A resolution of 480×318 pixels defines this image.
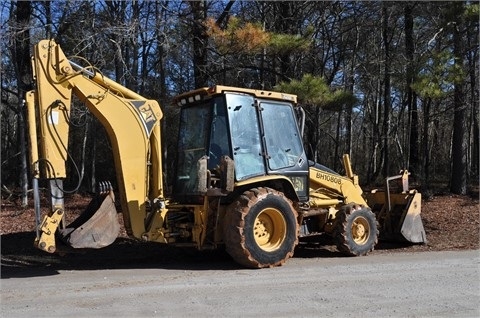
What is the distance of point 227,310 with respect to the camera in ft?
19.5

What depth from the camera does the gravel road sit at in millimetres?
5941

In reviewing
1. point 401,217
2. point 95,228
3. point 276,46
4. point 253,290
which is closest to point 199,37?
point 276,46

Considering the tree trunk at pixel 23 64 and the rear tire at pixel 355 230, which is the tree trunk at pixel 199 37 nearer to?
the tree trunk at pixel 23 64

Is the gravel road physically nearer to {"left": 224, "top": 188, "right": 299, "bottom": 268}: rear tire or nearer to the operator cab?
{"left": 224, "top": 188, "right": 299, "bottom": 268}: rear tire

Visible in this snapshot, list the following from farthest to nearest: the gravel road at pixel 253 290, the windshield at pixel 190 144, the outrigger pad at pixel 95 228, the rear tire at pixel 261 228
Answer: the windshield at pixel 190 144 → the rear tire at pixel 261 228 → the outrigger pad at pixel 95 228 → the gravel road at pixel 253 290

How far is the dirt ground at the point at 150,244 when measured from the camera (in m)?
10.0

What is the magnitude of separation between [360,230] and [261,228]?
92.9 inches

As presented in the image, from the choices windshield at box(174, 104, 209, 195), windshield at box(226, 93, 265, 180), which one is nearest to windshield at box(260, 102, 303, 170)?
windshield at box(226, 93, 265, 180)

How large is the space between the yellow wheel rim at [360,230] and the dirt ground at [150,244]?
0.49 m

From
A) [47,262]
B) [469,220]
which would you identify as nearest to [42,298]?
[47,262]

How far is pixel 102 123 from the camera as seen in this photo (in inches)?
342

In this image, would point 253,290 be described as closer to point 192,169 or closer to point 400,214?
point 192,169

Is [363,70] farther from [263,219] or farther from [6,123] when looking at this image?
[6,123]

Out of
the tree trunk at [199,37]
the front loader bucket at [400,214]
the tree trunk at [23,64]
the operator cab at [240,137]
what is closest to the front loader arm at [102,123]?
the operator cab at [240,137]
